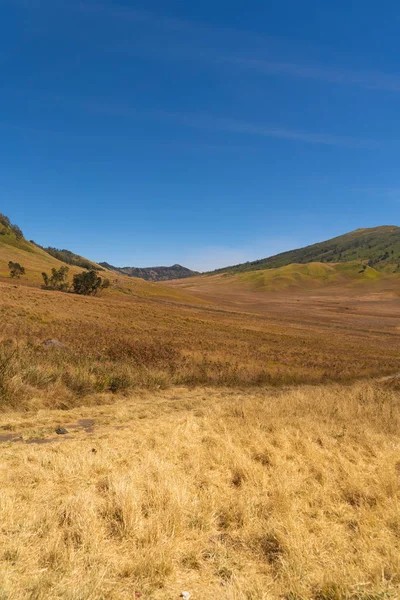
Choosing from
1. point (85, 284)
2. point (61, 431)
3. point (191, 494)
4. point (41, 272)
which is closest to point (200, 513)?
point (191, 494)

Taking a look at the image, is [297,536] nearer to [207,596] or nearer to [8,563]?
[207,596]

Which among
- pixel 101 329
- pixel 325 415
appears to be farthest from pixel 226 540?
pixel 101 329

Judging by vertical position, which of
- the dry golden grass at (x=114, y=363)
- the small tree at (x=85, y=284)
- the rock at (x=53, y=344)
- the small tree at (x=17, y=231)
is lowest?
the dry golden grass at (x=114, y=363)

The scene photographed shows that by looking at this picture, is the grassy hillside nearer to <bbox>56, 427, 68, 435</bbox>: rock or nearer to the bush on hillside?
the bush on hillside

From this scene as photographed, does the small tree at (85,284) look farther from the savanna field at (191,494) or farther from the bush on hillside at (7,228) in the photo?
the bush on hillside at (7,228)

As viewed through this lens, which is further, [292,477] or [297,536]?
[292,477]

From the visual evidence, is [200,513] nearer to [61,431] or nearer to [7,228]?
[61,431]

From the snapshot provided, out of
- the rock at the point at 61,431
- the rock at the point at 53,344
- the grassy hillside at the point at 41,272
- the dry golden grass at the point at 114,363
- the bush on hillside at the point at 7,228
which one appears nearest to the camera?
the rock at the point at 61,431

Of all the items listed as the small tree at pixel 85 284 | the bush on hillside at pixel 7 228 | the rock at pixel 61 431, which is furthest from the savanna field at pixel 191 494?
the bush on hillside at pixel 7 228

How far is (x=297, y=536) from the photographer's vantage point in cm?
451

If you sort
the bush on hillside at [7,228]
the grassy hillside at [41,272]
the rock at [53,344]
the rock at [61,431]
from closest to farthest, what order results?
the rock at [61,431]
the rock at [53,344]
the grassy hillside at [41,272]
the bush on hillside at [7,228]

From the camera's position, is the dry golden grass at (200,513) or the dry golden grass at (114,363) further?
the dry golden grass at (114,363)

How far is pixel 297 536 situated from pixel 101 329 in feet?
79.5

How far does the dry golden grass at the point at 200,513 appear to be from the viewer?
12.0 feet
